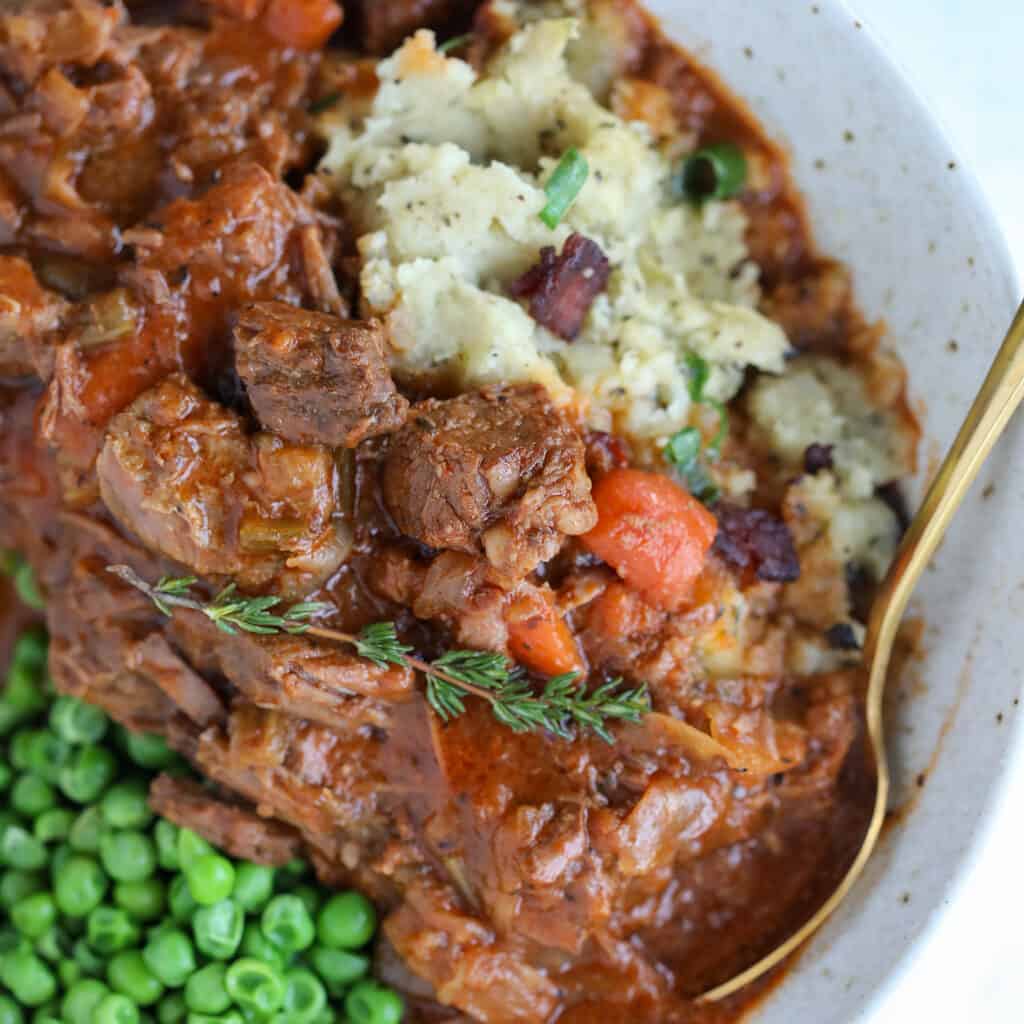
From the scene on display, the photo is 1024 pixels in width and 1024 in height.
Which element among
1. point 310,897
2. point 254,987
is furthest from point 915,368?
point 254,987

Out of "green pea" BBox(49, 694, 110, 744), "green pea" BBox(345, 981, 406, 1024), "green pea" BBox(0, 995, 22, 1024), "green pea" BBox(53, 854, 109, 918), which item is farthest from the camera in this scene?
"green pea" BBox(49, 694, 110, 744)

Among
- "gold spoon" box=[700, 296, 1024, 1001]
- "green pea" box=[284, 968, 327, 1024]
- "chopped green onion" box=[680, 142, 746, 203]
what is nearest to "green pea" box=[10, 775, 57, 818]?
"green pea" box=[284, 968, 327, 1024]

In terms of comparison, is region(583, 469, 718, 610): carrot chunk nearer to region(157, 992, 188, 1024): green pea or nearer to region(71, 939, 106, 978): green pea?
region(157, 992, 188, 1024): green pea

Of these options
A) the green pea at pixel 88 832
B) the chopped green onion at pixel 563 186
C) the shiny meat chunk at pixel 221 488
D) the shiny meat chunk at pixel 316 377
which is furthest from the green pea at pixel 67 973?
the chopped green onion at pixel 563 186

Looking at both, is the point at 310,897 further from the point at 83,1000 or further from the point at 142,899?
the point at 83,1000

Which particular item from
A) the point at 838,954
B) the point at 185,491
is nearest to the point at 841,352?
the point at 838,954
